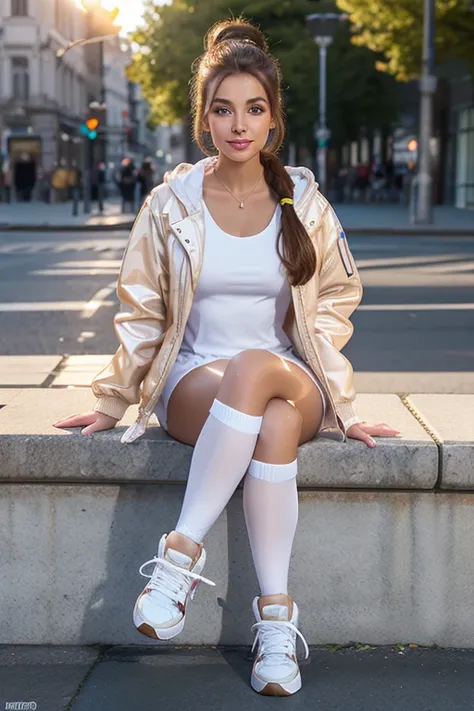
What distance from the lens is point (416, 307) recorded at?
1009 centimetres

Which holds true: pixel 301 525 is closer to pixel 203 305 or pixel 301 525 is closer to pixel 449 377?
pixel 203 305

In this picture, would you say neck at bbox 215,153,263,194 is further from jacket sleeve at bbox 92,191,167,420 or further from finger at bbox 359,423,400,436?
finger at bbox 359,423,400,436

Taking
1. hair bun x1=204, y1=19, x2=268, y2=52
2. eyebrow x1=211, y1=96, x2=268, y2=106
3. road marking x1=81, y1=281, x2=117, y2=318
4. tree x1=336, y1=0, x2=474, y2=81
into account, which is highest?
tree x1=336, y1=0, x2=474, y2=81

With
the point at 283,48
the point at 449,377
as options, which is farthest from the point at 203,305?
the point at 283,48

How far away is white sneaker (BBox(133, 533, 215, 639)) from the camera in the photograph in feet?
9.55

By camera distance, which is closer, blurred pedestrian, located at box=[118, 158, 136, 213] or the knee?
the knee

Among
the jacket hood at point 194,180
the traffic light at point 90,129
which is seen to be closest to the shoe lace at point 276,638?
the jacket hood at point 194,180

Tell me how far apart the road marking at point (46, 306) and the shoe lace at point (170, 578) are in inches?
279

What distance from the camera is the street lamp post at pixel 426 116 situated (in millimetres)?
23672

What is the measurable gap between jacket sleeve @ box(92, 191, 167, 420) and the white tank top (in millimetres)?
115

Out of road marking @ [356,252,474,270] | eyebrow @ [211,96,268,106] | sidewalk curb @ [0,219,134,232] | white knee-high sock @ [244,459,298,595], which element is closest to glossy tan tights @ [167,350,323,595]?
white knee-high sock @ [244,459,298,595]

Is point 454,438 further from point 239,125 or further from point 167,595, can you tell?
point 239,125

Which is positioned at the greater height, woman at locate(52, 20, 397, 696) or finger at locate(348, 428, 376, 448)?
woman at locate(52, 20, 397, 696)

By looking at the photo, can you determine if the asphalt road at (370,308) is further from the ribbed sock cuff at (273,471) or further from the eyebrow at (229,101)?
the ribbed sock cuff at (273,471)
